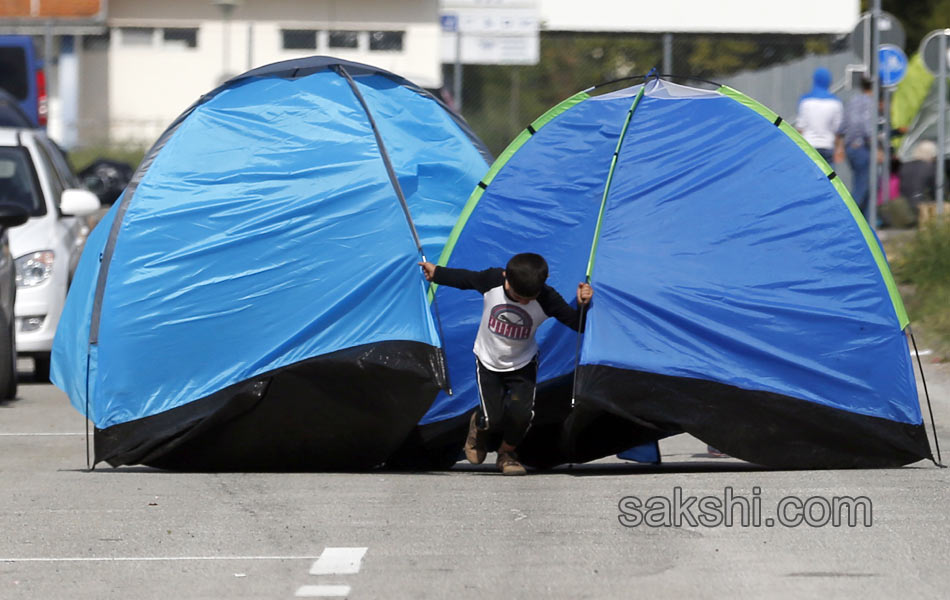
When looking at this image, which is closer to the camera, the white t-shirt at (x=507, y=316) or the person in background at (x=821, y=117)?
the white t-shirt at (x=507, y=316)

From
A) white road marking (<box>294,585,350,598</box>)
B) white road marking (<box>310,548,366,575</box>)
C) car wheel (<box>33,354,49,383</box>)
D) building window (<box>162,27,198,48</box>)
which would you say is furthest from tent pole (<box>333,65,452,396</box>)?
building window (<box>162,27,198,48</box>)

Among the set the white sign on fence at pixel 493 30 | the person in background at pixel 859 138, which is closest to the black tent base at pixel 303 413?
the person in background at pixel 859 138

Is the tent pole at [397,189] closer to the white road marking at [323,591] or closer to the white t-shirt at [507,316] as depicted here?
the white t-shirt at [507,316]

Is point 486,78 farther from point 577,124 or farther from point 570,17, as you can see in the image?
point 577,124

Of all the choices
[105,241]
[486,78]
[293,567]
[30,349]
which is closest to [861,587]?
[293,567]

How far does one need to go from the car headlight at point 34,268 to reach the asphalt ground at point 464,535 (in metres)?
4.11

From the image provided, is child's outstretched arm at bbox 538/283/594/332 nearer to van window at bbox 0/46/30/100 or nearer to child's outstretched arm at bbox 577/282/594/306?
child's outstretched arm at bbox 577/282/594/306

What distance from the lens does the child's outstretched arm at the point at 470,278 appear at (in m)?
8.66

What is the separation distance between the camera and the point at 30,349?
13375 millimetres

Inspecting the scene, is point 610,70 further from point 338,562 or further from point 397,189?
point 338,562

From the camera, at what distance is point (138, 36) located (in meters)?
39.3

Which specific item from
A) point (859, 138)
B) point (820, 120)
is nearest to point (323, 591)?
point (820, 120)

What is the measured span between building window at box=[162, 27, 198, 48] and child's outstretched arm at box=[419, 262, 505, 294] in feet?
103

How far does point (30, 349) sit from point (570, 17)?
92.5ft
